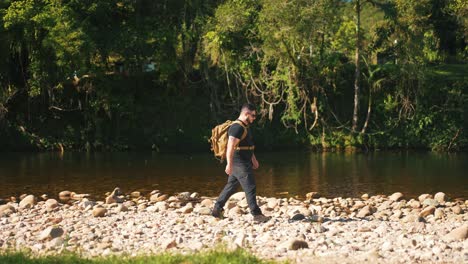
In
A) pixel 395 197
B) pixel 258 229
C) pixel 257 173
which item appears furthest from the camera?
pixel 257 173

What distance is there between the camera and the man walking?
33.4 feet

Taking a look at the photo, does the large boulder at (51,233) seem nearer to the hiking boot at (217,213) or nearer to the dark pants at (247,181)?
the hiking boot at (217,213)

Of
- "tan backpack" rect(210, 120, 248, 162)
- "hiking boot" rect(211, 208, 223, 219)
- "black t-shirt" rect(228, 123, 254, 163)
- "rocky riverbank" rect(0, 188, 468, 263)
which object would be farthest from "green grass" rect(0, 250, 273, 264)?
"tan backpack" rect(210, 120, 248, 162)

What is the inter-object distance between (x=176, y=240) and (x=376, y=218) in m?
4.35

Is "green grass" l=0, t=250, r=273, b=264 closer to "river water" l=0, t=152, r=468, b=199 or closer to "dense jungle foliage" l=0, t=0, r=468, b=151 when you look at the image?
"river water" l=0, t=152, r=468, b=199

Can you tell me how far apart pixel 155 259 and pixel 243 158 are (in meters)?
3.83

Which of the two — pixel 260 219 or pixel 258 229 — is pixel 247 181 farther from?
pixel 258 229

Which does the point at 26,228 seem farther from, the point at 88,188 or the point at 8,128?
the point at 8,128

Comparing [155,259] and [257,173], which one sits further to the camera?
[257,173]

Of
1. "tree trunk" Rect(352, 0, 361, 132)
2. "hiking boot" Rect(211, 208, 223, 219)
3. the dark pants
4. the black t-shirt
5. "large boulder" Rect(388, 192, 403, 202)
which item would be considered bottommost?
"large boulder" Rect(388, 192, 403, 202)

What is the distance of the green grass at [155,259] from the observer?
6711mm

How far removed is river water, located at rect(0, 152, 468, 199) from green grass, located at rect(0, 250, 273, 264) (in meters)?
8.68

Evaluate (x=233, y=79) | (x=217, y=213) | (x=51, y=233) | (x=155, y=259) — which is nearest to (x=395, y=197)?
(x=217, y=213)

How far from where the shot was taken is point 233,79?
1281 inches
